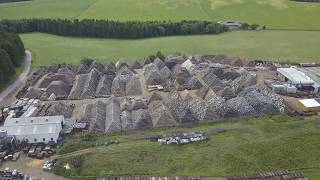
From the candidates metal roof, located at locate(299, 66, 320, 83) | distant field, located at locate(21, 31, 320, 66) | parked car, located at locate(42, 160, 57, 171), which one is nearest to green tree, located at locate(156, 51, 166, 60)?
distant field, located at locate(21, 31, 320, 66)

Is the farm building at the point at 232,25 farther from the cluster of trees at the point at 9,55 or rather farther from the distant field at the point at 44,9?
the cluster of trees at the point at 9,55

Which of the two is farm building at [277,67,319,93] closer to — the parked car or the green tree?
the green tree

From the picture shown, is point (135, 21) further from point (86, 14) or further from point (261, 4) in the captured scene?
point (261, 4)

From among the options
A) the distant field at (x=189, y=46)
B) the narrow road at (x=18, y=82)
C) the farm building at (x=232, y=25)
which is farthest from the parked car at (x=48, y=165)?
the farm building at (x=232, y=25)

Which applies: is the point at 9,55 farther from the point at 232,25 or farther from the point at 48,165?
the point at 232,25

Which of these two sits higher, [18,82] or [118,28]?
[118,28]

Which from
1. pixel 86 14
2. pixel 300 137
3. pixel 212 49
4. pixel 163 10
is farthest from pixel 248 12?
pixel 300 137

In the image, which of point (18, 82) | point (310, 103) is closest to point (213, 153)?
point (310, 103)

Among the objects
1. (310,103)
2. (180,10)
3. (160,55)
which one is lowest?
(310,103)
